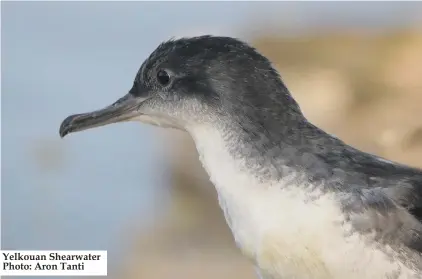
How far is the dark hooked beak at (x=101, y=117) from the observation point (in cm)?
263

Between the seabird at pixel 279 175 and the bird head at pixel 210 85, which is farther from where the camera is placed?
the bird head at pixel 210 85

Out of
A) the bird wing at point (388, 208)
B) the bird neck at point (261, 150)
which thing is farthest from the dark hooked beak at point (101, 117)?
the bird wing at point (388, 208)

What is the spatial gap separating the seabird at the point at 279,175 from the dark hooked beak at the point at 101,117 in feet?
0.29

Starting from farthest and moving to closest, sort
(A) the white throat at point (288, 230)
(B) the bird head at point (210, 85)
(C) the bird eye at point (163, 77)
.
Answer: (C) the bird eye at point (163, 77) → (B) the bird head at point (210, 85) → (A) the white throat at point (288, 230)

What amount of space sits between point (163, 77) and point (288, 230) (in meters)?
0.56

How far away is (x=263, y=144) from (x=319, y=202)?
8.5 inches

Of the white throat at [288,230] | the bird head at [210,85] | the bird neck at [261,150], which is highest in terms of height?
the bird head at [210,85]

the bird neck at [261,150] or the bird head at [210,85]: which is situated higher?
the bird head at [210,85]

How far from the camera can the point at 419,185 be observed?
Answer: 2.36m

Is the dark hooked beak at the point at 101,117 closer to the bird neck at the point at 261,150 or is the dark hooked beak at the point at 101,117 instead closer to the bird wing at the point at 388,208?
the bird neck at the point at 261,150

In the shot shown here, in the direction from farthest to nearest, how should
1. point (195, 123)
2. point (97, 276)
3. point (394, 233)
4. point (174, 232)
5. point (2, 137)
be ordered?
point (174, 232) → point (2, 137) → point (97, 276) → point (195, 123) → point (394, 233)

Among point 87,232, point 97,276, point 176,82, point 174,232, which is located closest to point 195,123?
point 176,82

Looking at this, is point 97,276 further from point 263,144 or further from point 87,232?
point 263,144

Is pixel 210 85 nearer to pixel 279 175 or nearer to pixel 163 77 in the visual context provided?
pixel 163 77
